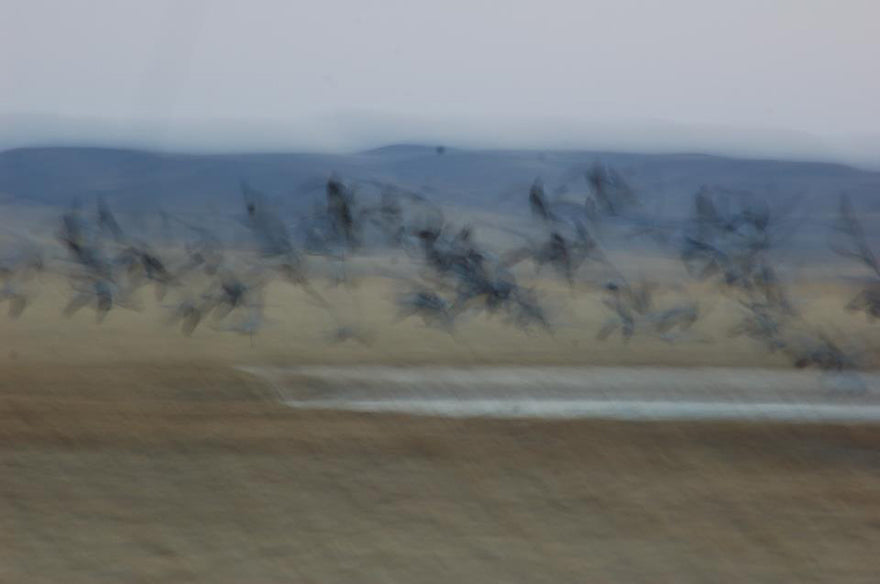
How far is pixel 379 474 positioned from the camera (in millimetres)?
7711

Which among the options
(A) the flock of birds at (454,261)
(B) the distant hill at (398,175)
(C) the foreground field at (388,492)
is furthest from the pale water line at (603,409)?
(B) the distant hill at (398,175)

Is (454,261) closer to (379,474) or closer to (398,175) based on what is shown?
(398,175)

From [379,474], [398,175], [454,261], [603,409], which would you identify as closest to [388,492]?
[379,474]

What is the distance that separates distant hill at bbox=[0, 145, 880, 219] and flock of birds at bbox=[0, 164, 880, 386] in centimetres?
9

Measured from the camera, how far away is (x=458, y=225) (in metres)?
9.06

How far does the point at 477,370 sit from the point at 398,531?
181 centimetres

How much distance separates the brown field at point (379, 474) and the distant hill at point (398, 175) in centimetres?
65

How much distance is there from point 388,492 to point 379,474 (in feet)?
0.77

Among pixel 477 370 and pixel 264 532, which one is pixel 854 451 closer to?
pixel 477 370

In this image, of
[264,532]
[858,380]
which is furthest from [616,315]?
[264,532]

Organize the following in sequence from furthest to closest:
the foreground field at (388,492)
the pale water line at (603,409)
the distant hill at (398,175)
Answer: the distant hill at (398,175), the pale water line at (603,409), the foreground field at (388,492)

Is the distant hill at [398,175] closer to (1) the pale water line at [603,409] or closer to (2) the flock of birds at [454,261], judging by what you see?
(2) the flock of birds at [454,261]

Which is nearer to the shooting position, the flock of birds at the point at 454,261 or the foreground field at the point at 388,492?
the foreground field at the point at 388,492

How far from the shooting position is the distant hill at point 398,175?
29.0 feet
